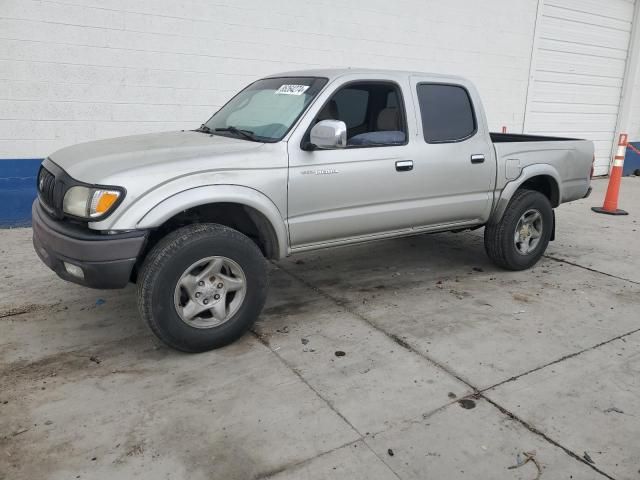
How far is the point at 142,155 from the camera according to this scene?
3.50 meters

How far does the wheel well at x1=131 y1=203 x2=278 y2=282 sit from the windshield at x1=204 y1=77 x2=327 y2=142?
→ 0.54m

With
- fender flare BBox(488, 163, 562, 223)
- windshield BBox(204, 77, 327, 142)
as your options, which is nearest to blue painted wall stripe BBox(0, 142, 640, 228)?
windshield BBox(204, 77, 327, 142)

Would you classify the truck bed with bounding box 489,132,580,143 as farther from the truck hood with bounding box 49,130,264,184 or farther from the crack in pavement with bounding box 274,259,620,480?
the truck hood with bounding box 49,130,264,184

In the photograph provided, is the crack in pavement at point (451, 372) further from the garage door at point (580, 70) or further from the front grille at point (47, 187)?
the garage door at point (580, 70)

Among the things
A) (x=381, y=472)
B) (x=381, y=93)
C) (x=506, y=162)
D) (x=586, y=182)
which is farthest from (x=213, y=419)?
(x=586, y=182)

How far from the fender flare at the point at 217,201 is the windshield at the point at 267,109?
0.49m

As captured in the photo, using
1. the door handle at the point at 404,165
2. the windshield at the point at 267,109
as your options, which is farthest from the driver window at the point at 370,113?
the windshield at the point at 267,109

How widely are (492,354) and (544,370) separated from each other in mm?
→ 342

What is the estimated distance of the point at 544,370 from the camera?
138 inches

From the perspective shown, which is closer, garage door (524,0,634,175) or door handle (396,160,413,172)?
door handle (396,160,413,172)

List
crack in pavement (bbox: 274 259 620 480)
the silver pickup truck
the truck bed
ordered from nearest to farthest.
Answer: crack in pavement (bbox: 274 259 620 480) → the silver pickup truck → the truck bed

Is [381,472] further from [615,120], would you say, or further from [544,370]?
[615,120]

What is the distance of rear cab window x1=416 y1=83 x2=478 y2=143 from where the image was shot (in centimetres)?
455

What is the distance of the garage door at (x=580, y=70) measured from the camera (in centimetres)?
1152
